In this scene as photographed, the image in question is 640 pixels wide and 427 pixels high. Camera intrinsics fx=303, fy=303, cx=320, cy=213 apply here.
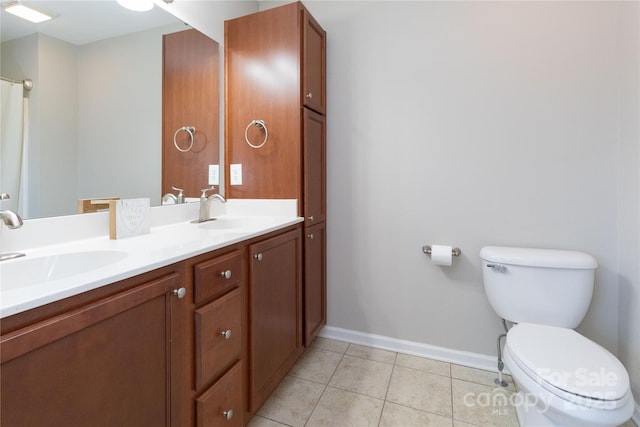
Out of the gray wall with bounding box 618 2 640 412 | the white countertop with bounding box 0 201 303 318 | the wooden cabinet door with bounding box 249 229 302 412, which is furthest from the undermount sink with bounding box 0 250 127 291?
the gray wall with bounding box 618 2 640 412

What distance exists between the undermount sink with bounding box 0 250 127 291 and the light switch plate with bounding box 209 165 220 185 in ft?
2.87

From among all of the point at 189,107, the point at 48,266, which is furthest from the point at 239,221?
the point at 48,266

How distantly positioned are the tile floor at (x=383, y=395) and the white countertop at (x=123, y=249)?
0.86 meters

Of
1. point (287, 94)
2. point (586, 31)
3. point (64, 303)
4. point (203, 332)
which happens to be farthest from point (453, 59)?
point (64, 303)

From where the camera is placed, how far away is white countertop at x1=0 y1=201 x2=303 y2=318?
59 cm

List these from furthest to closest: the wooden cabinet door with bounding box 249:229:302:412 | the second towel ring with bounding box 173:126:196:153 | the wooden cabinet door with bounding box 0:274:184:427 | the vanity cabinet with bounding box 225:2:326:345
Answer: the vanity cabinet with bounding box 225:2:326:345, the second towel ring with bounding box 173:126:196:153, the wooden cabinet door with bounding box 249:229:302:412, the wooden cabinet door with bounding box 0:274:184:427

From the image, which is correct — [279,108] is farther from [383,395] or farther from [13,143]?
[383,395]

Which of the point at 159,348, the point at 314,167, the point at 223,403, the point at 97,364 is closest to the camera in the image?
the point at 97,364

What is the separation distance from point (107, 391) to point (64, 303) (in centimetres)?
24

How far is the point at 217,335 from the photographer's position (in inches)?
40.5

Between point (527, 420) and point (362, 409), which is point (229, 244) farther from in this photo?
point (527, 420)

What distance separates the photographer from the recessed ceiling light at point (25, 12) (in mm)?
937

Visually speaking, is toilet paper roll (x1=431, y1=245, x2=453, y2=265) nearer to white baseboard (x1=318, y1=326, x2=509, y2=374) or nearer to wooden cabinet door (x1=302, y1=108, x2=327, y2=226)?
white baseboard (x1=318, y1=326, x2=509, y2=374)

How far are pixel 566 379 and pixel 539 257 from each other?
583 millimetres
